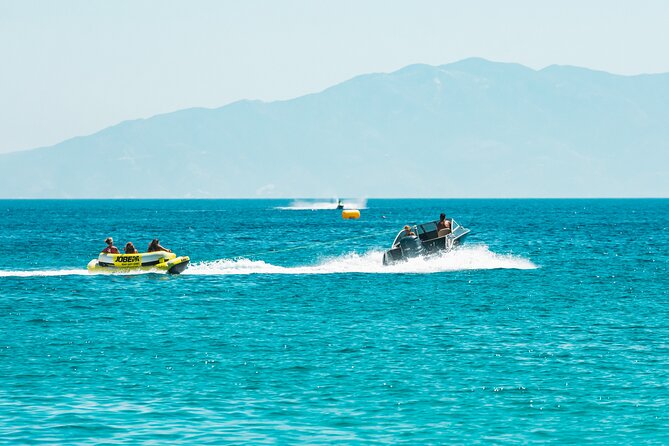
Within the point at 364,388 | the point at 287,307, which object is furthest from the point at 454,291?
the point at 364,388

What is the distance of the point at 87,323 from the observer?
37250 millimetres

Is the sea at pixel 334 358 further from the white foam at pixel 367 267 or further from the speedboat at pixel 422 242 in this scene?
the speedboat at pixel 422 242

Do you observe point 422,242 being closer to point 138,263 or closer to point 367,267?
point 367,267

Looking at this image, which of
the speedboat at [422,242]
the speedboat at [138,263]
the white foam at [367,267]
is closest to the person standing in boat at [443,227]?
the speedboat at [422,242]

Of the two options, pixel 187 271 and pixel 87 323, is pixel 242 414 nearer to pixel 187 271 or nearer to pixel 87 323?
pixel 87 323

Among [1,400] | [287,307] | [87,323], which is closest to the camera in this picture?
[1,400]

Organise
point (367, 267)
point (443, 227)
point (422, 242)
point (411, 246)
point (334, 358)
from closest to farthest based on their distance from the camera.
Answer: point (334, 358), point (411, 246), point (443, 227), point (422, 242), point (367, 267)

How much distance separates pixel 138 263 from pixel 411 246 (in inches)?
611

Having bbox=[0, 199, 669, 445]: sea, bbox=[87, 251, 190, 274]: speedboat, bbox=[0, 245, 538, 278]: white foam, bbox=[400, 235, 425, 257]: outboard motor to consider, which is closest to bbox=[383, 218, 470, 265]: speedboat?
bbox=[400, 235, 425, 257]: outboard motor

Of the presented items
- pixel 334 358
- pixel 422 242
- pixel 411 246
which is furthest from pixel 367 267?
pixel 334 358

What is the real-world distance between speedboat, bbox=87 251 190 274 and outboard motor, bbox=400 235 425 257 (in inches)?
501

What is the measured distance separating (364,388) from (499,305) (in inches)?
702

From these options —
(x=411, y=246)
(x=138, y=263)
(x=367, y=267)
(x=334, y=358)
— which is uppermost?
(x=411, y=246)

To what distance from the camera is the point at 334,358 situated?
29469mm
